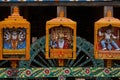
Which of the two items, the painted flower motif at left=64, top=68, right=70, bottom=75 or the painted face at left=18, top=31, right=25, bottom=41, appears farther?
the painted face at left=18, top=31, right=25, bottom=41

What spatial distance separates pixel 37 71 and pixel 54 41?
1.11 m

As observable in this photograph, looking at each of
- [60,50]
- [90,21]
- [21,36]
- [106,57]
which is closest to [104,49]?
[106,57]

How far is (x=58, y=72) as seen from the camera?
48.3 feet

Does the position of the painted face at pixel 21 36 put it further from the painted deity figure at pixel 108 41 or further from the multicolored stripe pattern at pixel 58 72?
the painted deity figure at pixel 108 41

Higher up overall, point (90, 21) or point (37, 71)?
point (90, 21)

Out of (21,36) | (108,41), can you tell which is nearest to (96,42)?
(108,41)

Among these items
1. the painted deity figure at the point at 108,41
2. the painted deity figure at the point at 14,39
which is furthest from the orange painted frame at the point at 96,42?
the painted deity figure at the point at 14,39

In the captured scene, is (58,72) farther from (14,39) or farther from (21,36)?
(14,39)

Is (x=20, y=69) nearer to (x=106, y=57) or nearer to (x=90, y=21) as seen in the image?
(x=106, y=57)

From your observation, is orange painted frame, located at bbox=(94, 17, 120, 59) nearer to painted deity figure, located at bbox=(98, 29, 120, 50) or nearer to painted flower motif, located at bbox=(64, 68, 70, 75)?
painted deity figure, located at bbox=(98, 29, 120, 50)

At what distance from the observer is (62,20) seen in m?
14.7

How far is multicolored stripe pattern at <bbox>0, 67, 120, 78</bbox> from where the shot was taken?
14711 mm

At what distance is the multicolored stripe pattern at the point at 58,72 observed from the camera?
14.7m

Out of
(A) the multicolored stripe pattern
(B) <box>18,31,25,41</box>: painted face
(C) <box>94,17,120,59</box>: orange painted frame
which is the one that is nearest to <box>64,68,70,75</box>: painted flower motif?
(A) the multicolored stripe pattern
